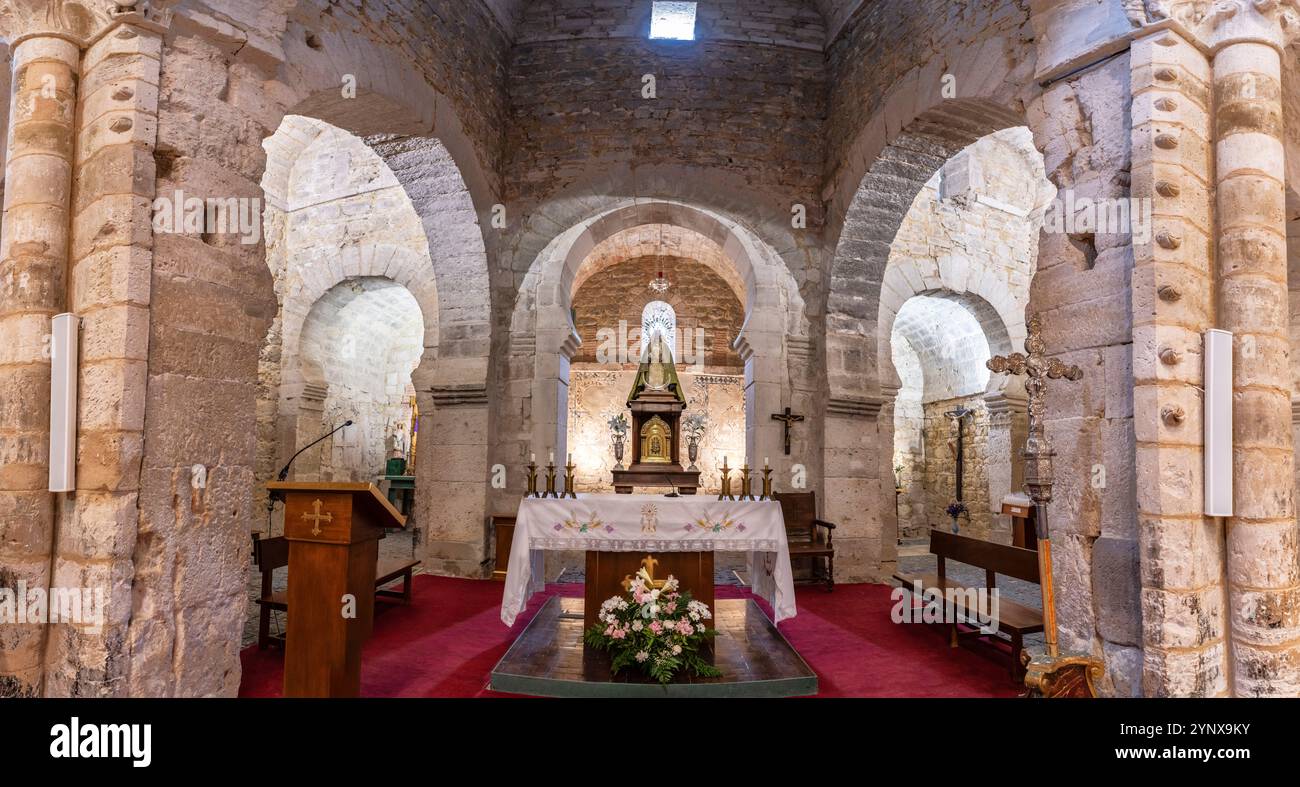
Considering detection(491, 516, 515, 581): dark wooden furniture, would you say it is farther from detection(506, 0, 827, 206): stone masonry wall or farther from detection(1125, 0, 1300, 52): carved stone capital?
detection(1125, 0, 1300, 52): carved stone capital

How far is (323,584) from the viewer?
123 inches

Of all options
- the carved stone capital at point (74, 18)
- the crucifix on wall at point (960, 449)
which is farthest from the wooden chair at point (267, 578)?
the crucifix on wall at point (960, 449)

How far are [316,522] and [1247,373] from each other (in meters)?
4.50

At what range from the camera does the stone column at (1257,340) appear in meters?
3.11

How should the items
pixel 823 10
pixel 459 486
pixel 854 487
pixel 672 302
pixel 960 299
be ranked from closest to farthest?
pixel 459 486
pixel 854 487
pixel 823 10
pixel 960 299
pixel 672 302

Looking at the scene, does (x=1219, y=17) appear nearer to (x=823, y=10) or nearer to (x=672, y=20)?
(x=823, y=10)

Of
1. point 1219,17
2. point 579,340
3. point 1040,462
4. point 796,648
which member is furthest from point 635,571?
point 1219,17

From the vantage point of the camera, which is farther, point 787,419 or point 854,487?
point 787,419

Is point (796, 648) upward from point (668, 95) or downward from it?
downward

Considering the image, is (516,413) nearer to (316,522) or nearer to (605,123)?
(605,123)

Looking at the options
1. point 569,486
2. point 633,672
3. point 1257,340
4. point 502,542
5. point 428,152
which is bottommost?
point 633,672

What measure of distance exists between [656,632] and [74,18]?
4413 mm

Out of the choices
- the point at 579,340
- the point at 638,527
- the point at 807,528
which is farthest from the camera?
the point at 579,340

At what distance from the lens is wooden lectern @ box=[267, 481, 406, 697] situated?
10.1 ft
